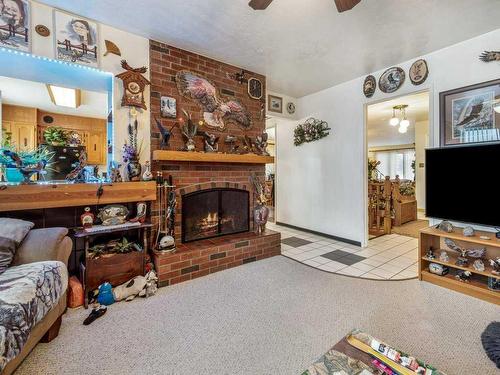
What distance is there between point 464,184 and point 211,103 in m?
2.91

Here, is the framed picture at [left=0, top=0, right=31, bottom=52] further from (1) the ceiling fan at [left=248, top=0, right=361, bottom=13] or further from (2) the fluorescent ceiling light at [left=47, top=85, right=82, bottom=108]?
(1) the ceiling fan at [left=248, top=0, right=361, bottom=13]

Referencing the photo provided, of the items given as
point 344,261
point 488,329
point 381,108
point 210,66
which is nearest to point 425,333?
point 488,329

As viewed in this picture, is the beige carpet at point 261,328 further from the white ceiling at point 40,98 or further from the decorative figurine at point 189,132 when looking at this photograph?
the white ceiling at point 40,98

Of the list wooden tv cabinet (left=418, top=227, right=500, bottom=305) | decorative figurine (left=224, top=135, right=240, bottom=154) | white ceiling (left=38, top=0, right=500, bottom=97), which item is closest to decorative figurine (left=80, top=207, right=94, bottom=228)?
decorative figurine (left=224, top=135, right=240, bottom=154)

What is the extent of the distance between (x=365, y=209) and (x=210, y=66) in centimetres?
300

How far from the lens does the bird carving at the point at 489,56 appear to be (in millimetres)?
2318

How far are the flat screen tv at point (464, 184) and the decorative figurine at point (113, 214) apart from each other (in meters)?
3.22

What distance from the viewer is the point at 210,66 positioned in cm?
304

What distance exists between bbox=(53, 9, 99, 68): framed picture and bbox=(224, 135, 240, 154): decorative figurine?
1.57 metres

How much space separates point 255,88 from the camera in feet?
11.4

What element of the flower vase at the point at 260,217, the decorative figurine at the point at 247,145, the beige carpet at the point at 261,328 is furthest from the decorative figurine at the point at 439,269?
the decorative figurine at the point at 247,145

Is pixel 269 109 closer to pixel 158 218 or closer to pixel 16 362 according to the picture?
pixel 158 218

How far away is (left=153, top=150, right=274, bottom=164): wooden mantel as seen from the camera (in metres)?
2.50

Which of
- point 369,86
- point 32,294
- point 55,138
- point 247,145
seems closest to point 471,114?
point 369,86
